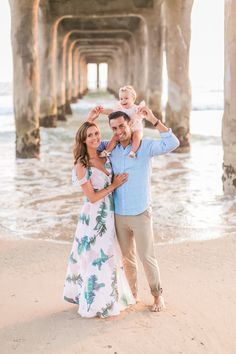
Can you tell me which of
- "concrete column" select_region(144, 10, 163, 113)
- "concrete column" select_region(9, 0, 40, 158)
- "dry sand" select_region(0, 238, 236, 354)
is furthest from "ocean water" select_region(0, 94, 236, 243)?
"concrete column" select_region(144, 10, 163, 113)

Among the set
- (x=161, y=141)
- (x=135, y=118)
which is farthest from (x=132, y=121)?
(x=161, y=141)

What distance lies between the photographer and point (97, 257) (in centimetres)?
389

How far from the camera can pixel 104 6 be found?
19672 mm

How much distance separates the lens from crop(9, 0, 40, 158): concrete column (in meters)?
12.4

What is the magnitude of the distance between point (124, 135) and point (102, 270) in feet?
2.96

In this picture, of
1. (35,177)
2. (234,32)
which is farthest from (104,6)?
(234,32)

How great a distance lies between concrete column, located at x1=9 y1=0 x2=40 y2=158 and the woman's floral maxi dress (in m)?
8.95

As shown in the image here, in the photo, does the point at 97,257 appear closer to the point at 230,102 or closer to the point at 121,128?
the point at 121,128

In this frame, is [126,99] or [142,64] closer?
[126,99]

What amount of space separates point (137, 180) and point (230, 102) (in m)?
4.45

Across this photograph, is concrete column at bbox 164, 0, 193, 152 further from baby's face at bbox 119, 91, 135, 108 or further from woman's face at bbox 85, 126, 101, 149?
woman's face at bbox 85, 126, 101, 149

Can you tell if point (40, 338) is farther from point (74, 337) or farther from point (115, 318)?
point (115, 318)

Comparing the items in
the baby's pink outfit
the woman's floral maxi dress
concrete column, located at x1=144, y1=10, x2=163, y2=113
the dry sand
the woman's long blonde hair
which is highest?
concrete column, located at x1=144, y1=10, x2=163, y2=113

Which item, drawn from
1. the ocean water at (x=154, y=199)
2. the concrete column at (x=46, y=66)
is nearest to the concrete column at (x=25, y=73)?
the ocean water at (x=154, y=199)
